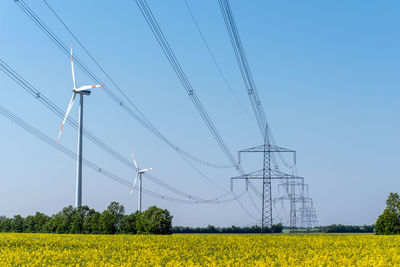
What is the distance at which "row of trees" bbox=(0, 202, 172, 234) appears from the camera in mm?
80569

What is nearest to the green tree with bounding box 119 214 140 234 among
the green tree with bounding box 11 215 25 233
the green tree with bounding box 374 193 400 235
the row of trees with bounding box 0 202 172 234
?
the row of trees with bounding box 0 202 172 234

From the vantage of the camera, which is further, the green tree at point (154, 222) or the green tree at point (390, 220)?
the green tree at point (390, 220)

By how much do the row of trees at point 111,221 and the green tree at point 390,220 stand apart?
38147mm

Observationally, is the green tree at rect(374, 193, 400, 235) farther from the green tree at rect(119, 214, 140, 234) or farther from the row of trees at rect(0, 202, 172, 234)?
the green tree at rect(119, 214, 140, 234)

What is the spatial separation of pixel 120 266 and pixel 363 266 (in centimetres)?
1472

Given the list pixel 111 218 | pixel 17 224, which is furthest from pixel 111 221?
pixel 17 224

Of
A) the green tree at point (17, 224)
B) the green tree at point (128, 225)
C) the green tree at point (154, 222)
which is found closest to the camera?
the green tree at point (154, 222)

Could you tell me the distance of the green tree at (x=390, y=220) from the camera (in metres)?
84.7

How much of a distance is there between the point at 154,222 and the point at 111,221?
8.38m

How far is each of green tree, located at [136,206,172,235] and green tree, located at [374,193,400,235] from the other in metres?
38.1

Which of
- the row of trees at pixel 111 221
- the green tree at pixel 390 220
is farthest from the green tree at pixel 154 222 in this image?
the green tree at pixel 390 220

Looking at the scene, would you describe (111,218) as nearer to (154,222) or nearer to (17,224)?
(154,222)

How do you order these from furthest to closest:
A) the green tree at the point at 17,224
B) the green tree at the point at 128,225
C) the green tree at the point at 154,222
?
the green tree at the point at 17,224 < the green tree at the point at 128,225 < the green tree at the point at 154,222

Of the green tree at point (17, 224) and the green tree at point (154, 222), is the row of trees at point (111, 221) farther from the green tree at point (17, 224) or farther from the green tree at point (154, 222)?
the green tree at point (17, 224)
